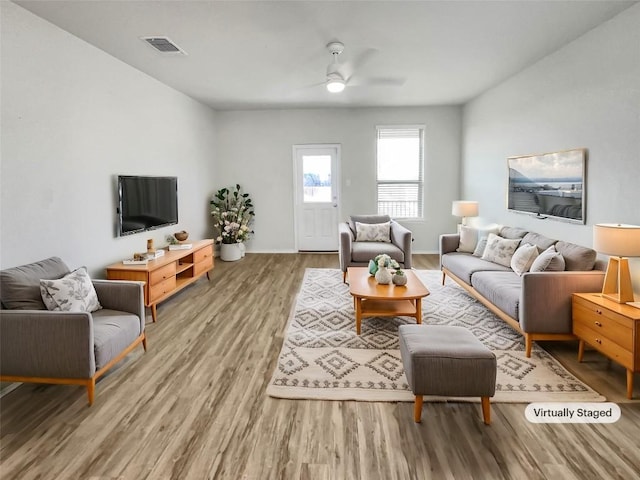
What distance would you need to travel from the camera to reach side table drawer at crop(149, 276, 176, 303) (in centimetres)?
381

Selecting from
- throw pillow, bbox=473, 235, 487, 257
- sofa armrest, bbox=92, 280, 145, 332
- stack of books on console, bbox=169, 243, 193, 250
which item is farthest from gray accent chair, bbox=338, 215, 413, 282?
sofa armrest, bbox=92, 280, 145, 332

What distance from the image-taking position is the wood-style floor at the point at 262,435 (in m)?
1.86

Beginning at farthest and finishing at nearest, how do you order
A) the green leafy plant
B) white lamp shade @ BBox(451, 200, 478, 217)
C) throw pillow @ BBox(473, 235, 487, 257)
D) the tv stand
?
1. the green leafy plant
2. white lamp shade @ BBox(451, 200, 478, 217)
3. throw pillow @ BBox(473, 235, 487, 257)
4. the tv stand

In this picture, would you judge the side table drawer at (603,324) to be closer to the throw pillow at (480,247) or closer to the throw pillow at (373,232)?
the throw pillow at (480,247)

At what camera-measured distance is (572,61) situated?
369cm

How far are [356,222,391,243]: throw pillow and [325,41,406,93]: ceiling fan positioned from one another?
1.97 metres

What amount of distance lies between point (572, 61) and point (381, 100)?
3.09 m

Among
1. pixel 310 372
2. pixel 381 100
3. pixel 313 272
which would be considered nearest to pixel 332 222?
pixel 313 272

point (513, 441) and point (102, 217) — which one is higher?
point (102, 217)

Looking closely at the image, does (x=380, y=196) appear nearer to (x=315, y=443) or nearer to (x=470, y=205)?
(x=470, y=205)

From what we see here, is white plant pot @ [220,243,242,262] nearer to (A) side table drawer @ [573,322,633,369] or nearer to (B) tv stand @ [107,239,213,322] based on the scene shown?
(B) tv stand @ [107,239,213,322]

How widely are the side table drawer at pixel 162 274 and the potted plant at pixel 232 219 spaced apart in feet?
7.69

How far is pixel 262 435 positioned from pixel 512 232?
3.75 meters

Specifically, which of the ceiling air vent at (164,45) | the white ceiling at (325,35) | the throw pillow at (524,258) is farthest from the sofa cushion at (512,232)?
the ceiling air vent at (164,45)
